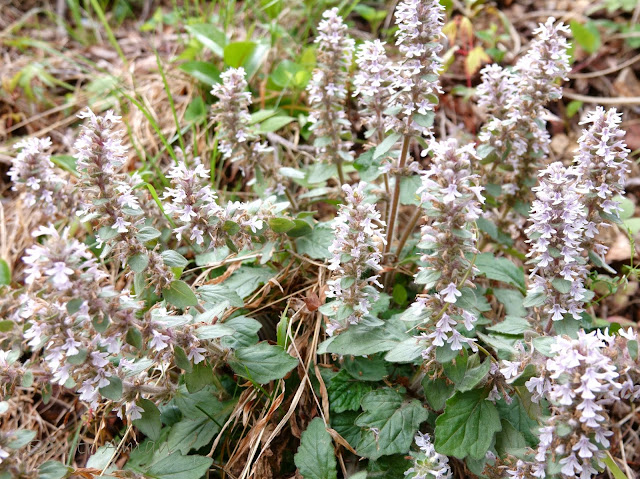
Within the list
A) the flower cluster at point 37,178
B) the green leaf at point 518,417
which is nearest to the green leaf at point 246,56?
the flower cluster at point 37,178

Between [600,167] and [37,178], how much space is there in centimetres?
317

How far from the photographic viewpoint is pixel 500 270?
3.56 metres

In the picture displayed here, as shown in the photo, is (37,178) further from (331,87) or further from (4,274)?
(331,87)

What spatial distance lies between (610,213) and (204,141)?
3.19 meters

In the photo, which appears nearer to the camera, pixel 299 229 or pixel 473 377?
pixel 473 377

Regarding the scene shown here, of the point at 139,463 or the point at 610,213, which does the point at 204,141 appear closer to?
the point at 139,463

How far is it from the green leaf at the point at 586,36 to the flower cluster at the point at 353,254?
3.93 m

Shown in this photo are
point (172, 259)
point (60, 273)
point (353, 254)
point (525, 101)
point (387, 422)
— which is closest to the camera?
point (60, 273)

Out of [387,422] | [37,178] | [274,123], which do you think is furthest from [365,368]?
[37,178]

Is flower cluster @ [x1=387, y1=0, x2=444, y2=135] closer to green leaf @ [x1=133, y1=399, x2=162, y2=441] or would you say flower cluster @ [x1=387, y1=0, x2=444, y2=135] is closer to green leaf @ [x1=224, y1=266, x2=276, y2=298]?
green leaf @ [x1=224, y1=266, x2=276, y2=298]

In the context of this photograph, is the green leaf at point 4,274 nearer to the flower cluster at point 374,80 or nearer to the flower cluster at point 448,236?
the flower cluster at point 374,80

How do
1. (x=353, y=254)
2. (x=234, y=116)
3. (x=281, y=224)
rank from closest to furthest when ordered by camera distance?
(x=353, y=254) < (x=281, y=224) < (x=234, y=116)

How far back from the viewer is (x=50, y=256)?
2.21 m

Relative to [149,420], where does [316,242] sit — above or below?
above
